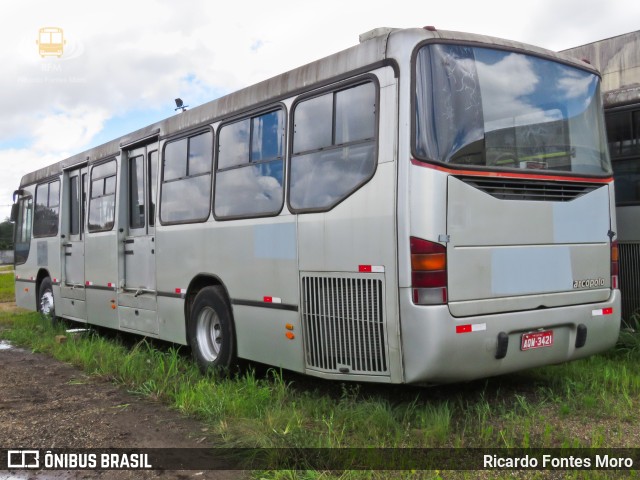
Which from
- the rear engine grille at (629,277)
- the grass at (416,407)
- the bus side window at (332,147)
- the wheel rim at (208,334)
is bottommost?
the grass at (416,407)

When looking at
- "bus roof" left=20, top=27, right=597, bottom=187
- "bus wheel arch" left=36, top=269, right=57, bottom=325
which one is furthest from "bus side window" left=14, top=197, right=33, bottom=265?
"bus roof" left=20, top=27, right=597, bottom=187

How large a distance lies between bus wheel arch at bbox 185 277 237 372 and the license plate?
116 inches

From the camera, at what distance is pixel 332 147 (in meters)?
5.52

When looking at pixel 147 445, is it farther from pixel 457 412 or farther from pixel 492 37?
pixel 492 37

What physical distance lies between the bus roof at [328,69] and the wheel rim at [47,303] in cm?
472

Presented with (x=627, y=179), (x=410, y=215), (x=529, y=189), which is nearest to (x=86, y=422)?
(x=410, y=215)

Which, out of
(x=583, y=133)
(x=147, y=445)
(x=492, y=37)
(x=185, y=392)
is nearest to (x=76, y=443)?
(x=147, y=445)

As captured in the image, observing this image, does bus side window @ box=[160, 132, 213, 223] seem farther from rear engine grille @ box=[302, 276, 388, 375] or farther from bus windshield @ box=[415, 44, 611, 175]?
bus windshield @ box=[415, 44, 611, 175]

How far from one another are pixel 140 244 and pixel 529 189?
17.2 feet

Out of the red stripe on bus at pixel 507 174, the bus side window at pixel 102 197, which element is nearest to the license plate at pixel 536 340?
the red stripe on bus at pixel 507 174

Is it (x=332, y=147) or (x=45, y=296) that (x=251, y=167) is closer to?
(x=332, y=147)

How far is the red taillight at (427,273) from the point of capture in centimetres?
477

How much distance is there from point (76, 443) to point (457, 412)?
9.95 ft

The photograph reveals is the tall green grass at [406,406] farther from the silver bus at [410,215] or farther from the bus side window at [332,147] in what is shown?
the bus side window at [332,147]
